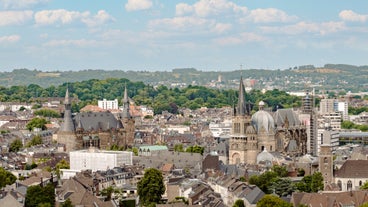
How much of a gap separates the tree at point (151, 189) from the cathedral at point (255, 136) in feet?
85.0

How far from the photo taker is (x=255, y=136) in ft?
323

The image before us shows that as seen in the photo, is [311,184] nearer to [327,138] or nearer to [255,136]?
[255,136]

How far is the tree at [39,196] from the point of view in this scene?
62031 mm

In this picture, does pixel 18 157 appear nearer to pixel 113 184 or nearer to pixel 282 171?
pixel 113 184

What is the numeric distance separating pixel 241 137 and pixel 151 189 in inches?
1138

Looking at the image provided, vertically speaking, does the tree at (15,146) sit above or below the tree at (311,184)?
below

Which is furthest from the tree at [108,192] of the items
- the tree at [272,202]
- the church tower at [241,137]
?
the church tower at [241,137]

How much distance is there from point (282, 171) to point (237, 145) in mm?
16326

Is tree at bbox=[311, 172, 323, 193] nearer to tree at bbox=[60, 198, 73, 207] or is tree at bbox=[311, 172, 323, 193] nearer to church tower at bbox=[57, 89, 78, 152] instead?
tree at bbox=[60, 198, 73, 207]

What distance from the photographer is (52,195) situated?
6325 cm

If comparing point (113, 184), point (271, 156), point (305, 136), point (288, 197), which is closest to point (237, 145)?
point (271, 156)

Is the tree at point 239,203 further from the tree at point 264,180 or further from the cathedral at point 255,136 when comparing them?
the cathedral at point 255,136

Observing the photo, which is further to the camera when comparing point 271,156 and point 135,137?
point 135,137

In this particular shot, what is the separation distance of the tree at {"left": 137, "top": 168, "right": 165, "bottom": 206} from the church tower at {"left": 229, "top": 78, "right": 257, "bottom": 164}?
26618 mm
